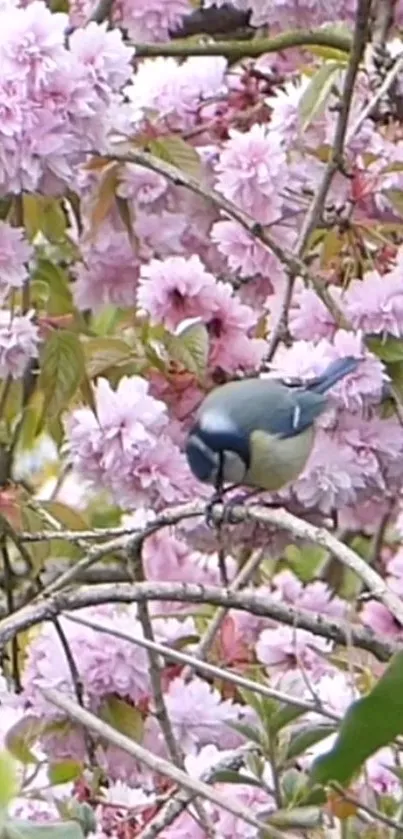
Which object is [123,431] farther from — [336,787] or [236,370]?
[336,787]

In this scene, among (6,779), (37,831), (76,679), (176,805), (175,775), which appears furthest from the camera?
(76,679)

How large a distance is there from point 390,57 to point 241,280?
0.24 m

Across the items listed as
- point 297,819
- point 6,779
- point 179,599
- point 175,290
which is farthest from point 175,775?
point 175,290

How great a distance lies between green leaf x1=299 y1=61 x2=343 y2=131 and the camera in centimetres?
152

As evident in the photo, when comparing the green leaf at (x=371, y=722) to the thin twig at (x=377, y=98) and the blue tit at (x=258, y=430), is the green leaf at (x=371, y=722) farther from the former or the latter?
the thin twig at (x=377, y=98)

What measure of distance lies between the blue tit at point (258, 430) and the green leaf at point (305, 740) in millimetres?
399

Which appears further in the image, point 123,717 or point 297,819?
point 123,717

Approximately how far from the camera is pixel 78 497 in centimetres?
286

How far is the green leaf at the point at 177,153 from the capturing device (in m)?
1.55

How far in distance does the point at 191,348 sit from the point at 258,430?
0.30 m

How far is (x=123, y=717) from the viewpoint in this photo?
146 cm

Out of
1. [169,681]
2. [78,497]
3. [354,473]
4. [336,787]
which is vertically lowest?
[78,497]

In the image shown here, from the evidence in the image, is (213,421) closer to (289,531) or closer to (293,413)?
(293,413)

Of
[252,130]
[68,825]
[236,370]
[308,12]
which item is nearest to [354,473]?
[236,370]
